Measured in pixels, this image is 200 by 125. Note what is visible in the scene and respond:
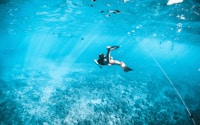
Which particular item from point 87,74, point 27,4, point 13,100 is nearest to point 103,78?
point 87,74

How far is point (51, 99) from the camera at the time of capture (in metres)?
14.8

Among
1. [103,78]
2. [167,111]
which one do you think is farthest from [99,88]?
[167,111]

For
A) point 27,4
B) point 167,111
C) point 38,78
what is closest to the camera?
point 167,111

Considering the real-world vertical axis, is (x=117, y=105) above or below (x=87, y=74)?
above

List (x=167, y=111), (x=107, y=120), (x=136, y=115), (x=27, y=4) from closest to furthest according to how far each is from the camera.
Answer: (x=107, y=120) → (x=136, y=115) → (x=167, y=111) → (x=27, y=4)

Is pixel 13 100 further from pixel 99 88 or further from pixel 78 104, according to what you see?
pixel 99 88

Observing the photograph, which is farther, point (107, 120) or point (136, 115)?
point (136, 115)

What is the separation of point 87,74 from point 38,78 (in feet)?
21.9

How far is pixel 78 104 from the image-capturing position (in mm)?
14070

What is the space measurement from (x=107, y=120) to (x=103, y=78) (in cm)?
853

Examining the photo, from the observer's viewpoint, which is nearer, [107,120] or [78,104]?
[107,120]

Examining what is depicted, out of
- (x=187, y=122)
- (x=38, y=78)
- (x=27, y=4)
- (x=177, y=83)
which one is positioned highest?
(x=27, y=4)

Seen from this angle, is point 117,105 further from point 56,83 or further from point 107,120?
point 56,83

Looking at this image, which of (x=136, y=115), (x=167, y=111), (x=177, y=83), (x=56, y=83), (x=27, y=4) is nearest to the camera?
(x=136, y=115)
